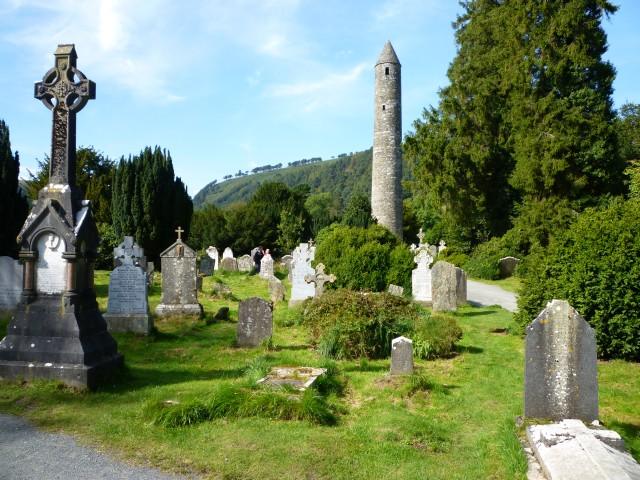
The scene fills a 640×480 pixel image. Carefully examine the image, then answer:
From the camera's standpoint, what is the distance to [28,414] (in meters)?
5.63

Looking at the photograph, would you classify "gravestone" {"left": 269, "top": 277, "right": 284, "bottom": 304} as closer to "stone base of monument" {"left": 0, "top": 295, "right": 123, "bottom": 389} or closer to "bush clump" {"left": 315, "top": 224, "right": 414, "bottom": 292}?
"bush clump" {"left": 315, "top": 224, "right": 414, "bottom": 292}

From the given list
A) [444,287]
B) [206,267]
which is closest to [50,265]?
[444,287]

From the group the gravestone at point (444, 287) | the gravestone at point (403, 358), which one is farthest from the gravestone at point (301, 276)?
the gravestone at point (403, 358)

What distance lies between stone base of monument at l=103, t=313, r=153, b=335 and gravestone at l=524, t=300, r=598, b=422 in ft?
25.4

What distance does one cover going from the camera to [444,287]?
13.5m

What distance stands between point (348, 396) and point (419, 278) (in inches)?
354

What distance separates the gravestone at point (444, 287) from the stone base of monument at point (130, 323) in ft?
24.1

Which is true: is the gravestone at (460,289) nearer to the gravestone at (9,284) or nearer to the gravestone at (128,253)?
the gravestone at (128,253)

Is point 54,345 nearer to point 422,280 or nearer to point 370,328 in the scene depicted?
point 370,328

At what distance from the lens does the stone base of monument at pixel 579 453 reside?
362 cm

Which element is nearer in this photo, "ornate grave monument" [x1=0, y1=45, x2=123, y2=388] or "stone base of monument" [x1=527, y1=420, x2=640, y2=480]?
"stone base of monument" [x1=527, y1=420, x2=640, y2=480]

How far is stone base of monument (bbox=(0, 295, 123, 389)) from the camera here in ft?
21.0

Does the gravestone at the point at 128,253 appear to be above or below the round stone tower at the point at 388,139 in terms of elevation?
below

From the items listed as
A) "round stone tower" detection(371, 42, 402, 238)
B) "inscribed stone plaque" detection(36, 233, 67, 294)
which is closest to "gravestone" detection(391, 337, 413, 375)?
"inscribed stone plaque" detection(36, 233, 67, 294)
